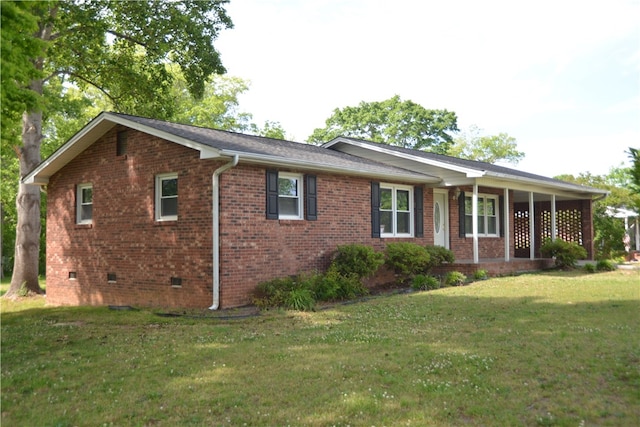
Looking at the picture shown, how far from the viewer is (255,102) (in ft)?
144

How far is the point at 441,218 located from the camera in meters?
18.3

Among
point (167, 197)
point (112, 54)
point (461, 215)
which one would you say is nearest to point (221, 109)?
point (112, 54)

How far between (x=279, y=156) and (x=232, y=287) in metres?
3.03

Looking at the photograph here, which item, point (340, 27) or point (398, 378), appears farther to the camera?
point (340, 27)

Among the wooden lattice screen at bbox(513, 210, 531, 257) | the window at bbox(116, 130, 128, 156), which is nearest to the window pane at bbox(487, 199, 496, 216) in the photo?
the wooden lattice screen at bbox(513, 210, 531, 257)

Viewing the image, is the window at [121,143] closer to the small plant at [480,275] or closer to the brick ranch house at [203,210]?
the brick ranch house at [203,210]

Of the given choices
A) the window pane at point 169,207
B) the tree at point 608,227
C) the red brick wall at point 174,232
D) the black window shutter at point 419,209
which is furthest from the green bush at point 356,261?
the tree at point 608,227

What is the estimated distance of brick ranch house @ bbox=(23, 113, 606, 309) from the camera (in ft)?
38.0

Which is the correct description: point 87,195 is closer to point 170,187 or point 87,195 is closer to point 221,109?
point 170,187

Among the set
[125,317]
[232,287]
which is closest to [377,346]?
[232,287]

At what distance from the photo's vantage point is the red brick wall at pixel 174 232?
38.1 ft

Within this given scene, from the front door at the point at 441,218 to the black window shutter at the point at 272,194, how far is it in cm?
725

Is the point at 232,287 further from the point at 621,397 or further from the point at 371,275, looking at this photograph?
the point at 621,397

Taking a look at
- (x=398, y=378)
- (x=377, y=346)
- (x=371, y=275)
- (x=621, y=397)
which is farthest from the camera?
(x=371, y=275)
